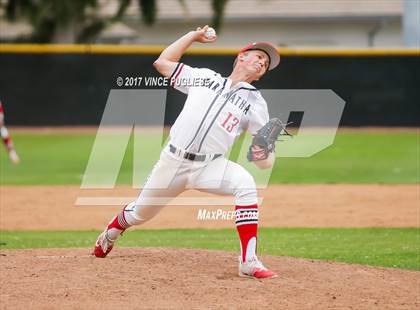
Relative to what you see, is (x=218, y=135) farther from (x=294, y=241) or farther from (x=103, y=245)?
(x=294, y=241)

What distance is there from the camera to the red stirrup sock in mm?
7656

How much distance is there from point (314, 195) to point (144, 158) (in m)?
6.80

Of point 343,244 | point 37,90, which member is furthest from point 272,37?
point 343,244

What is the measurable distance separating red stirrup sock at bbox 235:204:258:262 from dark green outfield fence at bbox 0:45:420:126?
19406 millimetres

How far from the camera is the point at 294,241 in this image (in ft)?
35.9

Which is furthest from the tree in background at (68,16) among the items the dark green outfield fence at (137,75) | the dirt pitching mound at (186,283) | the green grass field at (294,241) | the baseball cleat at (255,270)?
the baseball cleat at (255,270)

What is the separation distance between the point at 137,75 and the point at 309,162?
798 centimetres

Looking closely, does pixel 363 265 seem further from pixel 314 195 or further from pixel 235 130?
pixel 314 195

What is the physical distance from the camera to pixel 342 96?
27.5 metres

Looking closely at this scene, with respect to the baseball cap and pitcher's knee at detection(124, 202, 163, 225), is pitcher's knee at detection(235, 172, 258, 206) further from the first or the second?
the baseball cap
